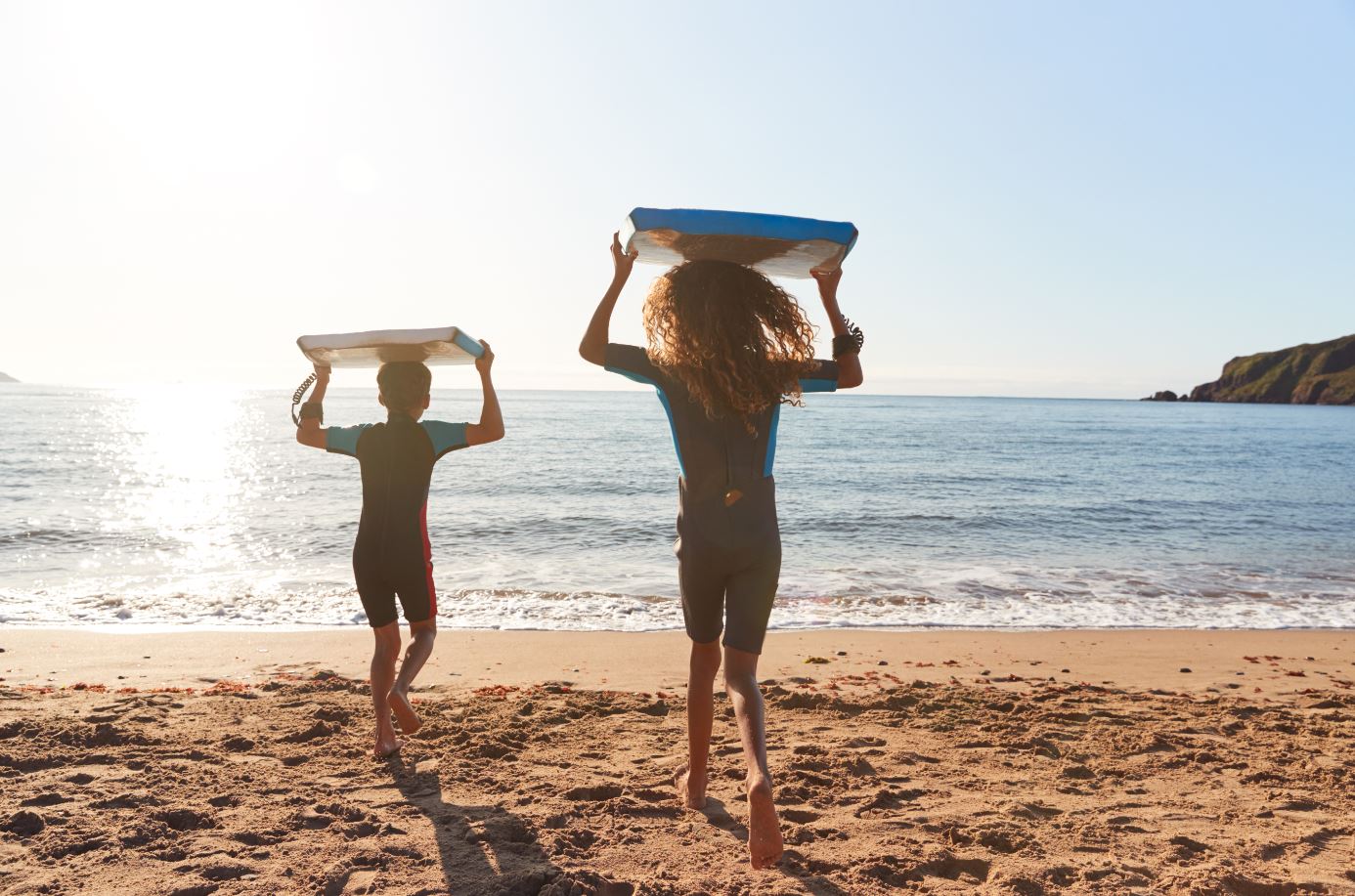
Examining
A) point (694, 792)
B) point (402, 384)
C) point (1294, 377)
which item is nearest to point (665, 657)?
point (694, 792)

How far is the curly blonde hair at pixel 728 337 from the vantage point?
10.1 ft

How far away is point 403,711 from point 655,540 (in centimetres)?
1135

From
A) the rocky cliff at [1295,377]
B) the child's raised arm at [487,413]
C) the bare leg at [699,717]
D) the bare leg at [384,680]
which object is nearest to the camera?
the bare leg at [699,717]

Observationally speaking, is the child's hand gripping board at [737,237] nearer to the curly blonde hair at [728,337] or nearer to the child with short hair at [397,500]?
the curly blonde hair at [728,337]

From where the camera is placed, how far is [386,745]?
4246 millimetres

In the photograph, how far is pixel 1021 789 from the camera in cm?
395

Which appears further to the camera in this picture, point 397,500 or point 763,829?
point 397,500

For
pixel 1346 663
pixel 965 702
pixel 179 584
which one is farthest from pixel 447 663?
pixel 1346 663

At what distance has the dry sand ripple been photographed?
2.99 meters

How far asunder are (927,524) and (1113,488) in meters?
10.6

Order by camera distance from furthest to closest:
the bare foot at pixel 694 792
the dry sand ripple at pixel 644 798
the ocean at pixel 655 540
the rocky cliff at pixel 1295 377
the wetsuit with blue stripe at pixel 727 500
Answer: the rocky cliff at pixel 1295 377 < the ocean at pixel 655 540 < the bare foot at pixel 694 792 < the wetsuit with blue stripe at pixel 727 500 < the dry sand ripple at pixel 644 798

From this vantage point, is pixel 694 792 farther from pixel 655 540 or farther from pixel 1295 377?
pixel 1295 377

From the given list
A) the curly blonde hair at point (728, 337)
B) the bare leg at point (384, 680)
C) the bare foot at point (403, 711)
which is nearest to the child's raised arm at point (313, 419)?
the bare leg at point (384, 680)

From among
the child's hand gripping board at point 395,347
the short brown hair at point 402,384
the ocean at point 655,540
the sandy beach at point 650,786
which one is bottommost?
the ocean at point 655,540
